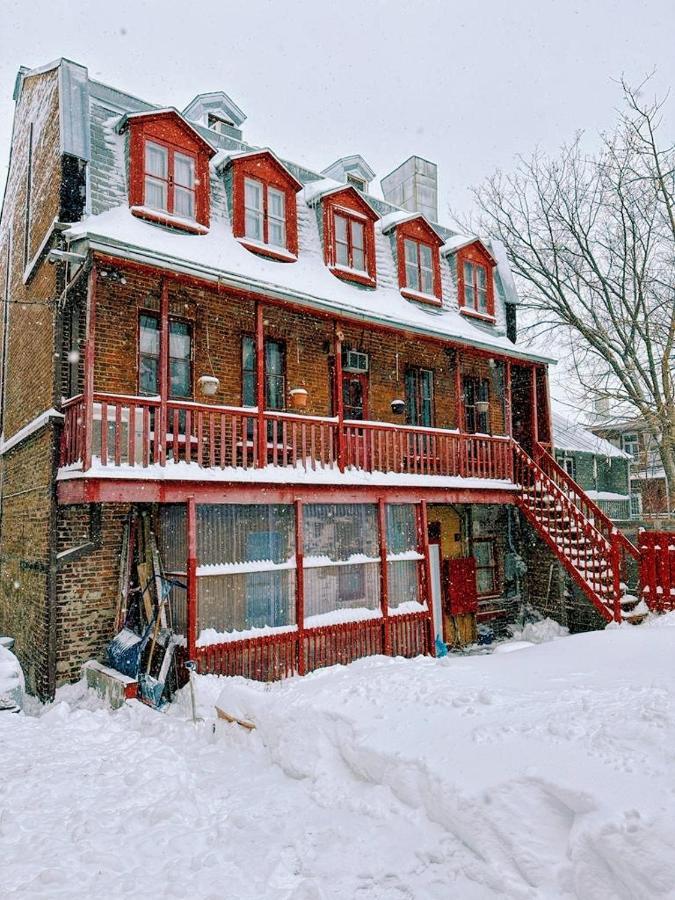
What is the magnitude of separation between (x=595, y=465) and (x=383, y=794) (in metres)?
23.9

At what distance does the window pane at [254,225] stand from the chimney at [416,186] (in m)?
6.84

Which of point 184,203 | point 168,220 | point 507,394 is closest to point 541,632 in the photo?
point 507,394

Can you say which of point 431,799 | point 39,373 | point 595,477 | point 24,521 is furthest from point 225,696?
point 595,477

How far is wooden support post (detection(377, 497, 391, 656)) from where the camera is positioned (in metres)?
10.8

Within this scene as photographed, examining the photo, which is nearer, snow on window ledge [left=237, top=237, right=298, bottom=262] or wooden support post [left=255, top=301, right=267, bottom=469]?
wooden support post [left=255, top=301, right=267, bottom=469]

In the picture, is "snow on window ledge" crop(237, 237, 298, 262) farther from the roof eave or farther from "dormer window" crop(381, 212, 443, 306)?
"dormer window" crop(381, 212, 443, 306)

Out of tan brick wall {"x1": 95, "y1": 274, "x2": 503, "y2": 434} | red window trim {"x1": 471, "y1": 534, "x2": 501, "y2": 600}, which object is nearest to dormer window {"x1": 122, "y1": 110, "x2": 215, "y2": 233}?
tan brick wall {"x1": 95, "y1": 274, "x2": 503, "y2": 434}

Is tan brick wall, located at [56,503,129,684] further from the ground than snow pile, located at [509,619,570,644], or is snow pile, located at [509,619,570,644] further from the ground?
tan brick wall, located at [56,503,129,684]

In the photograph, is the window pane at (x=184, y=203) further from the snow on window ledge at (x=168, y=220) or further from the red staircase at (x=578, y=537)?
the red staircase at (x=578, y=537)

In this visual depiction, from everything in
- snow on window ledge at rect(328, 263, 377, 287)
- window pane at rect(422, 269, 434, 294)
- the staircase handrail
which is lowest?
the staircase handrail

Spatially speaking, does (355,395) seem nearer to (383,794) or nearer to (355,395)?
(355,395)

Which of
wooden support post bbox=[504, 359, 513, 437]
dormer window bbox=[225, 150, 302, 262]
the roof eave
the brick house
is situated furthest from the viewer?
wooden support post bbox=[504, 359, 513, 437]

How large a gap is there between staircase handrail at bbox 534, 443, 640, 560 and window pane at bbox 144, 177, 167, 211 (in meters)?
9.65

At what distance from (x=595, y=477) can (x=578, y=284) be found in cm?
912
